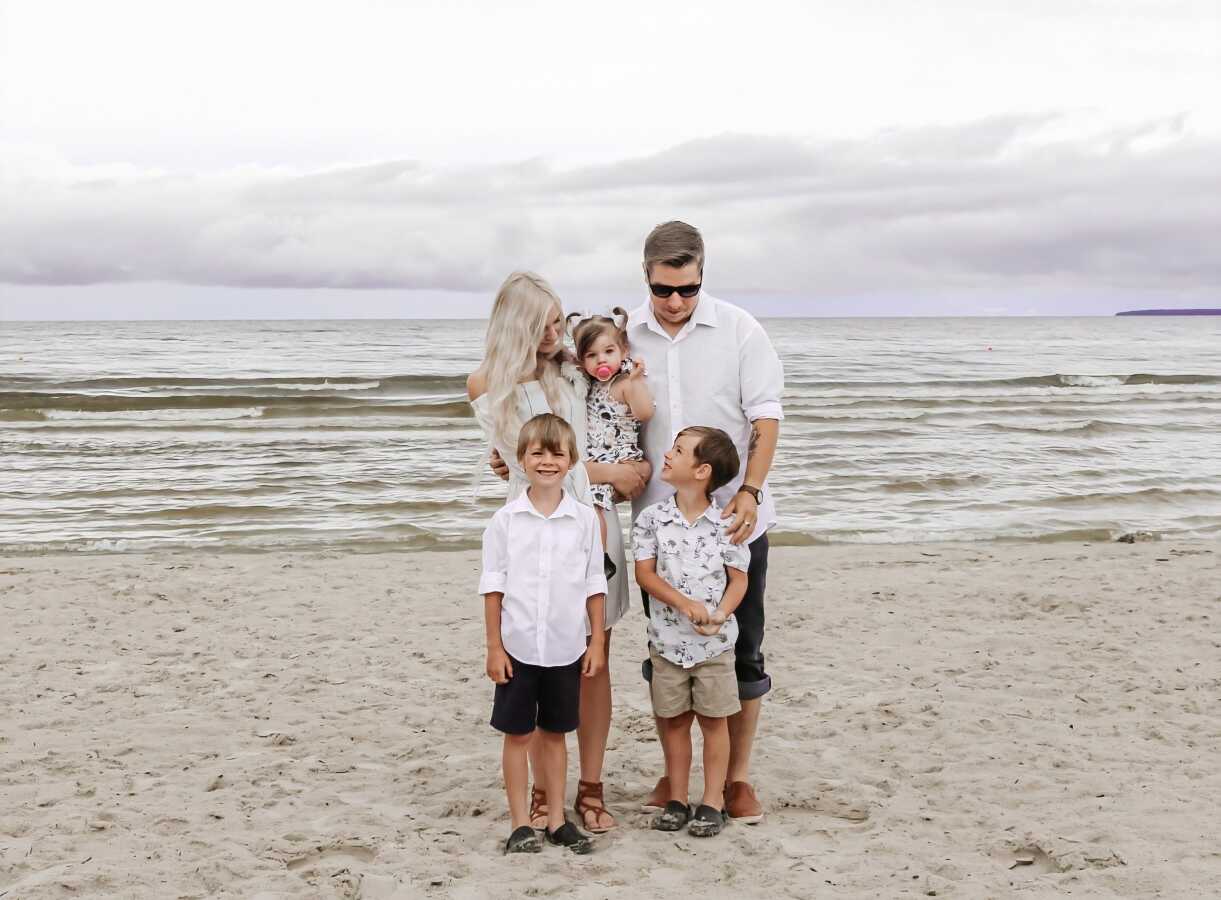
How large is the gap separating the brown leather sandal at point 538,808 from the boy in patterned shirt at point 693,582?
561 millimetres

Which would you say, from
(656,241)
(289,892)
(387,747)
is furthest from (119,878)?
(656,241)

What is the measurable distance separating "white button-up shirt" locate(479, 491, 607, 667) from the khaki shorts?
36 centimetres

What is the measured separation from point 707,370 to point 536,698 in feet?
4.19

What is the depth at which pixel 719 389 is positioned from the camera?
11.9 feet

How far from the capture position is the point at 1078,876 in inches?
133

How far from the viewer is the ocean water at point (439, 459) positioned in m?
10.3

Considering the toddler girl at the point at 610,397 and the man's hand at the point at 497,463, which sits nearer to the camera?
the toddler girl at the point at 610,397

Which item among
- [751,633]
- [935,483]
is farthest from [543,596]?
[935,483]

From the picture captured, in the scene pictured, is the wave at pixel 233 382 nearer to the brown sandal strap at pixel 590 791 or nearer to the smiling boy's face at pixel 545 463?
the brown sandal strap at pixel 590 791

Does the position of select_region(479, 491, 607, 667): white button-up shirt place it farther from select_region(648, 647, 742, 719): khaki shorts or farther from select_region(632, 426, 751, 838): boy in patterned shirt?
select_region(648, 647, 742, 719): khaki shorts

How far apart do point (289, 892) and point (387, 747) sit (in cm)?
142

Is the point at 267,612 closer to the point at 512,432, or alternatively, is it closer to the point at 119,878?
Result: the point at 119,878

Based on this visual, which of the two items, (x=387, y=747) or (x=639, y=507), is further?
(x=387, y=747)

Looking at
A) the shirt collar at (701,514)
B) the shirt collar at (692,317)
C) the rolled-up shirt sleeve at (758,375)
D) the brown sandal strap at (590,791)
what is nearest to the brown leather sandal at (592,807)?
the brown sandal strap at (590,791)
